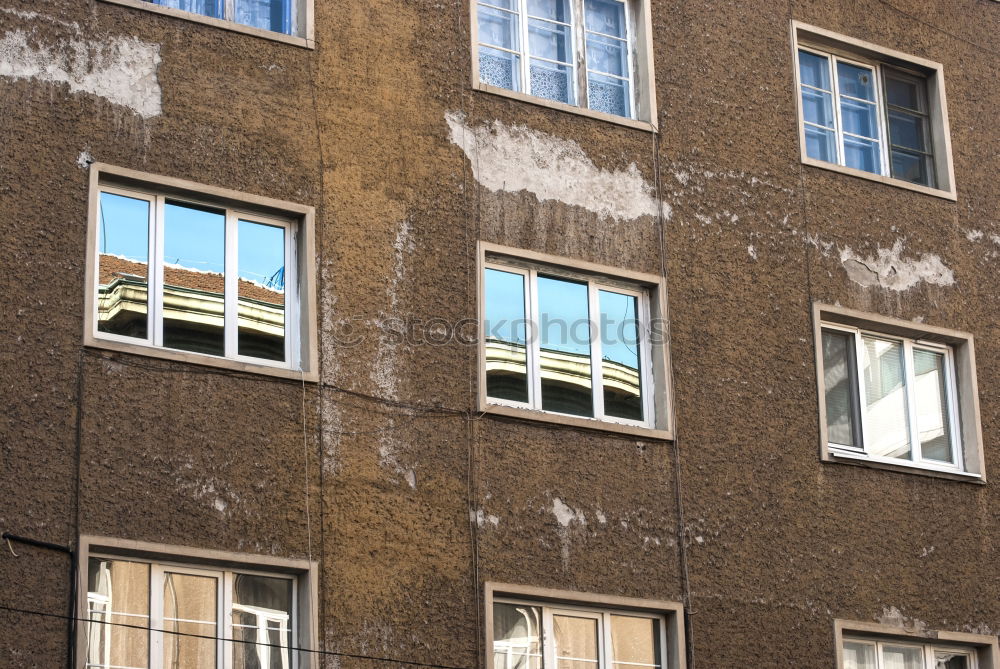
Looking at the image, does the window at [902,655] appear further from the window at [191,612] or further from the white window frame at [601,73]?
the window at [191,612]

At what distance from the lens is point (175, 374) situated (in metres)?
12.6

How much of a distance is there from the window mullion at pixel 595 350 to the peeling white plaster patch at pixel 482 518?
4.96ft

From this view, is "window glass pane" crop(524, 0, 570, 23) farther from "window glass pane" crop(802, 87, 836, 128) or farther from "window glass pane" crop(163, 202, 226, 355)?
"window glass pane" crop(163, 202, 226, 355)

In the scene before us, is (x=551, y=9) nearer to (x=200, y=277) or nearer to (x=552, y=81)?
(x=552, y=81)

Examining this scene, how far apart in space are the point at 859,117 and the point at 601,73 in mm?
3173

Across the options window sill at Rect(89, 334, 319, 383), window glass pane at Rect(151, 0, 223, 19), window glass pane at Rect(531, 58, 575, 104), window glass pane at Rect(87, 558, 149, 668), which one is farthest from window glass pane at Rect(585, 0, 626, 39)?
window glass pane at Rect(87, 558, 149, 668)

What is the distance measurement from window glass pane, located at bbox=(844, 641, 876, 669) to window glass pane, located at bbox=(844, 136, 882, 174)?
4872 mm

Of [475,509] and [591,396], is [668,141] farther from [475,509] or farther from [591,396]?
[475,509]

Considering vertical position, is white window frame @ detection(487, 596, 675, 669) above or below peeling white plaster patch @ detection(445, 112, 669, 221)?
below

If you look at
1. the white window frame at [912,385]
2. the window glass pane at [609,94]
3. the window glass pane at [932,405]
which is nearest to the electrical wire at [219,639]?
the white window frame at [912,385]

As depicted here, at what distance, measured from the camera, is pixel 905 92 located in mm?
17812

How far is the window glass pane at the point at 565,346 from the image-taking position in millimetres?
14445

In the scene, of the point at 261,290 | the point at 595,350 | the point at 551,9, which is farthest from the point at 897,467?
the point at 261,290

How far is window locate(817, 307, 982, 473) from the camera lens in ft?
52.3
